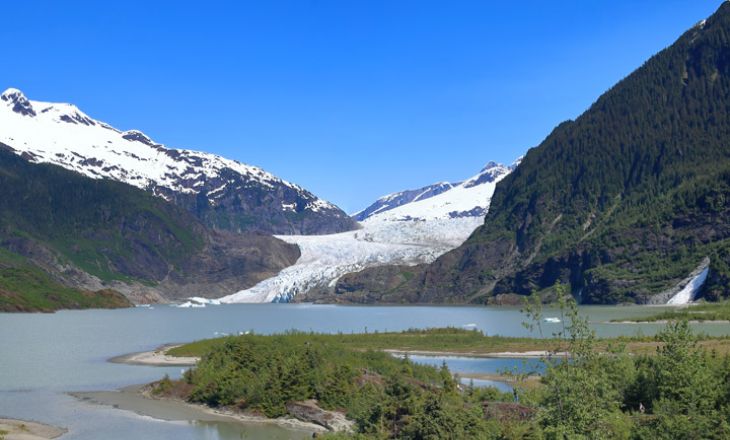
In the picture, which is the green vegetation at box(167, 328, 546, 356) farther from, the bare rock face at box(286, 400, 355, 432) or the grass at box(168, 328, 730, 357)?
the bare rock face at box(286, 400, 355, 432)

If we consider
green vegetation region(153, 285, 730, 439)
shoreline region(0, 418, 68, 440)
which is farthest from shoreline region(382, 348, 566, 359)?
shoreline region(0, 418, 68, 440)

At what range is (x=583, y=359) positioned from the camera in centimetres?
3122

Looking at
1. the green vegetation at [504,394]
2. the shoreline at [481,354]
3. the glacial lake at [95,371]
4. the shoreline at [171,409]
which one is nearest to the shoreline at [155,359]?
the glacial lake at [95,371]

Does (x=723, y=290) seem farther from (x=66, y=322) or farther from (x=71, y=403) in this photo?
(x=71, y=403)

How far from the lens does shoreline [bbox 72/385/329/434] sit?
178 ft

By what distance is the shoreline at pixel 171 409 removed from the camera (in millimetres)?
54406

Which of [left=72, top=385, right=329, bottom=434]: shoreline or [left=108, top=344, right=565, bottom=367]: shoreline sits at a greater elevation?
[left=108, top=344, right=565, bottom=367]: shoreline

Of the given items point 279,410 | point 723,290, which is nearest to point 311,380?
point 279,410

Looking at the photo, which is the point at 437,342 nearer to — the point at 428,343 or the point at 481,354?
the point at 428,343

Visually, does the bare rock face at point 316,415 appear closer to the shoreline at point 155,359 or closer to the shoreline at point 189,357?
the shoreline at point 155,359

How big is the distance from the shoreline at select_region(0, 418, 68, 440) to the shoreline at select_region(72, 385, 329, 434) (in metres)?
6.84

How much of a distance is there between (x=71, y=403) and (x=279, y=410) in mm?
15837

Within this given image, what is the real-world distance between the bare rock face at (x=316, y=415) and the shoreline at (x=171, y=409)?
34 centimetres

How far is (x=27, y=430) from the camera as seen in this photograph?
5050 cm
